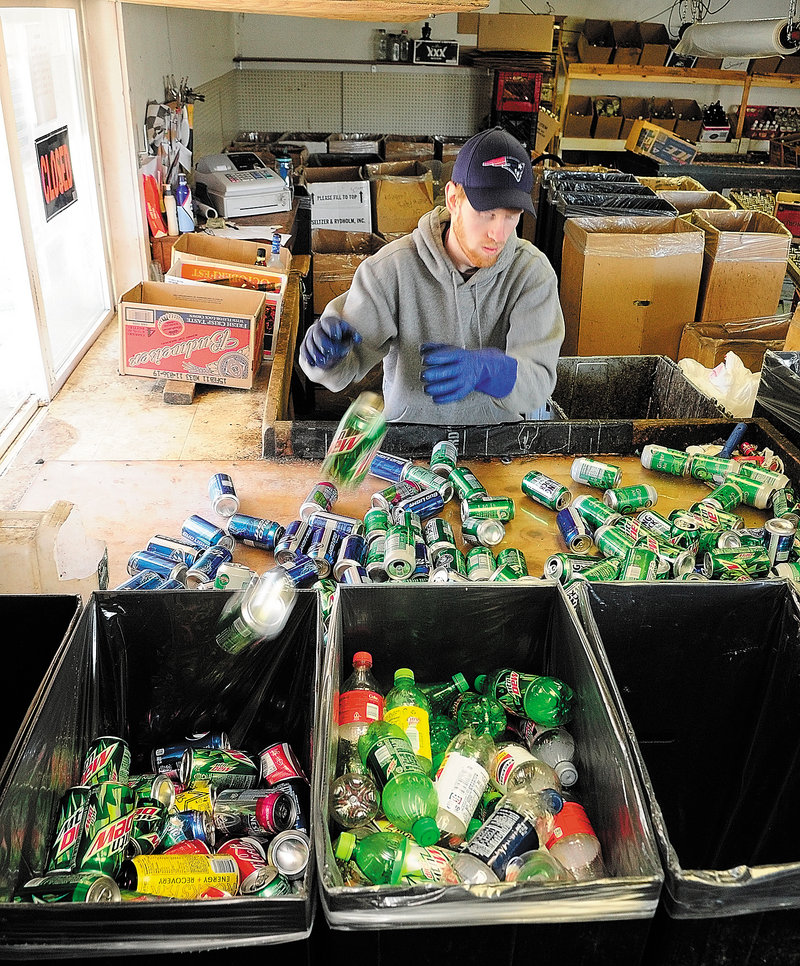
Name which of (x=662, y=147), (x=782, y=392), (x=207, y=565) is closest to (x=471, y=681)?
(x=207, y=565)

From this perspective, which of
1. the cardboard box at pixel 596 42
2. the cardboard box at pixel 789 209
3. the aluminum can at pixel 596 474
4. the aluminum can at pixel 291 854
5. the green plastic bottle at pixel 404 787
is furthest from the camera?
the cardboard box at pixel 596 42

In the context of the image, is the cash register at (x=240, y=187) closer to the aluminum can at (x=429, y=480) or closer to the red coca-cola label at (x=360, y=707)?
the aluminum can at (x=429, y=480)

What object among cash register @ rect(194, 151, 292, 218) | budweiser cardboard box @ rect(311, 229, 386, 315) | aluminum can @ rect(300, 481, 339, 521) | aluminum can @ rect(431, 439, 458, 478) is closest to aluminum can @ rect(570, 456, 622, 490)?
aluminum can @ rect(431, 439, 458, 478)

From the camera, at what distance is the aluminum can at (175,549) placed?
2027 mm

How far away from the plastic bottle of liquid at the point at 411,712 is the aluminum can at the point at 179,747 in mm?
340

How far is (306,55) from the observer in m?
8.92

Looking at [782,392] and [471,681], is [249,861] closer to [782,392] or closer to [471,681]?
[471,681]

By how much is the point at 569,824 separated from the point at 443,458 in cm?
131

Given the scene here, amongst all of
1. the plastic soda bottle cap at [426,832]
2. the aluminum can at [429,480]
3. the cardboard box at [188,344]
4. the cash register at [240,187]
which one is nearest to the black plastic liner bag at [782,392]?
the aluminum can at [429,480]

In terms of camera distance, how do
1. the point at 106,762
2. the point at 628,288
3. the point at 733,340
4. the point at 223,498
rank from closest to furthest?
the point at 106,762
the point at 223,498
the point at 733,340
the point at 628,288

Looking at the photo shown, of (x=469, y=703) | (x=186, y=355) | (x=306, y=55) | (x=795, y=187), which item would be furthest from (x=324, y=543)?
(x=306, y=55)

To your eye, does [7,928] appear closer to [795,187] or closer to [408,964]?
[408,964]

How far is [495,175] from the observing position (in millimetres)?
2324

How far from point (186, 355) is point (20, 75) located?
4.32 ft
